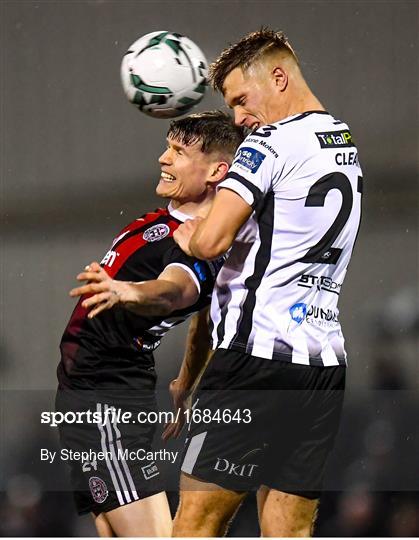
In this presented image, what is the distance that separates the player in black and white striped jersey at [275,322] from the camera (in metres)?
2.53

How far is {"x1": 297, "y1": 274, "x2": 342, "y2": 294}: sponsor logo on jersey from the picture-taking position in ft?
8.43

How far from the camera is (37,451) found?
4367 mm

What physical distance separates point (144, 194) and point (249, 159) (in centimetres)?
210

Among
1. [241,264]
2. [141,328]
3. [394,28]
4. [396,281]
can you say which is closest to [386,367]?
[396,281]

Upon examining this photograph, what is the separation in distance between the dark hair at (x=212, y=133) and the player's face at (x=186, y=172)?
2cm

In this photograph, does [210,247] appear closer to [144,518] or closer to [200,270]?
[200,270]

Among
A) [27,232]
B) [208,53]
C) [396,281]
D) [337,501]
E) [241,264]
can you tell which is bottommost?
[337,501]

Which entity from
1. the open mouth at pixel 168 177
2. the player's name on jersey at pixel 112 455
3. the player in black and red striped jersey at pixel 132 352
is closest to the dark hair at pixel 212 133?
the player in black and red striped jersey at pixel 132 352

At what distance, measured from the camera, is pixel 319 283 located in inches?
102

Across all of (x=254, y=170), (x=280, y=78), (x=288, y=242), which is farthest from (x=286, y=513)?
(x=280, y=78)

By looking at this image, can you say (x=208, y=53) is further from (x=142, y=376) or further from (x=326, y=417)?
(x=326, y=417)

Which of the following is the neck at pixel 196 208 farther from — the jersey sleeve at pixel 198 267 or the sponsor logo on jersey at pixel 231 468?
the sponsor logo on jersey at pixel 231 468

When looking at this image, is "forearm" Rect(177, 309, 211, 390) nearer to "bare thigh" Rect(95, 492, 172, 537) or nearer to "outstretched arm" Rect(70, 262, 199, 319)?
"outstretched arm" Rect(70, 262, 199, 319)

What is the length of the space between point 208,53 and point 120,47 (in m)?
0.46
